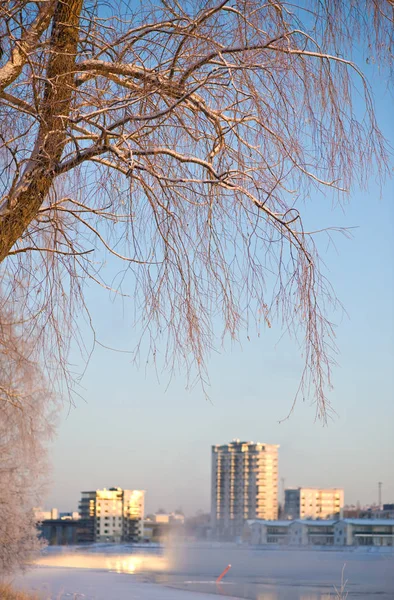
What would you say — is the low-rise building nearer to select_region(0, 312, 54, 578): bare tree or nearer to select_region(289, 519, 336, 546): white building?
select_region(289, 519, 336, 546): white building

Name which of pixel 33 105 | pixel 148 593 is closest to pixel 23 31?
pixel 33 105

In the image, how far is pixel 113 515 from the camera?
90.1 m

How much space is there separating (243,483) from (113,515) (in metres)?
21.4

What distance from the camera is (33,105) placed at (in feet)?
9.34

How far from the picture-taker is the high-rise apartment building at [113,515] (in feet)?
286

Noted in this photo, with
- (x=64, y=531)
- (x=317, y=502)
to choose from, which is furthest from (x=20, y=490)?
(x=317, y=502)

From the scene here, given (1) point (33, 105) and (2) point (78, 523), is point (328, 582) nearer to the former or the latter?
(1) point (33, 105)

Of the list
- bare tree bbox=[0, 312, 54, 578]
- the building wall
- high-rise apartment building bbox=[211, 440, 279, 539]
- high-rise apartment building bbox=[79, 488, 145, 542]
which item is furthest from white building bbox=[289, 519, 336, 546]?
bare tree bbox=[0, 312, 54, 578]

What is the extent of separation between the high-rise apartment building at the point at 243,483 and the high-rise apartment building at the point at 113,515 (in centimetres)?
911

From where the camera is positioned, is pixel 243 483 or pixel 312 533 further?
pixel 243 483

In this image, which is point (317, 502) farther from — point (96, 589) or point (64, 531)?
point (96, 589)

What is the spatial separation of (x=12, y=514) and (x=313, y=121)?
36.7 ft

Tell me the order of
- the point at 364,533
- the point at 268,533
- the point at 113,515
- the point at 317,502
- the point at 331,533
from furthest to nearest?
1. the point at 317,502
2. the point at 113,515
3. the point at 268,533
4. the point at 331,533
5. the point at 364,533

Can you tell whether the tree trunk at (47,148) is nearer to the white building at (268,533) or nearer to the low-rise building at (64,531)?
the white building at (268,533)
